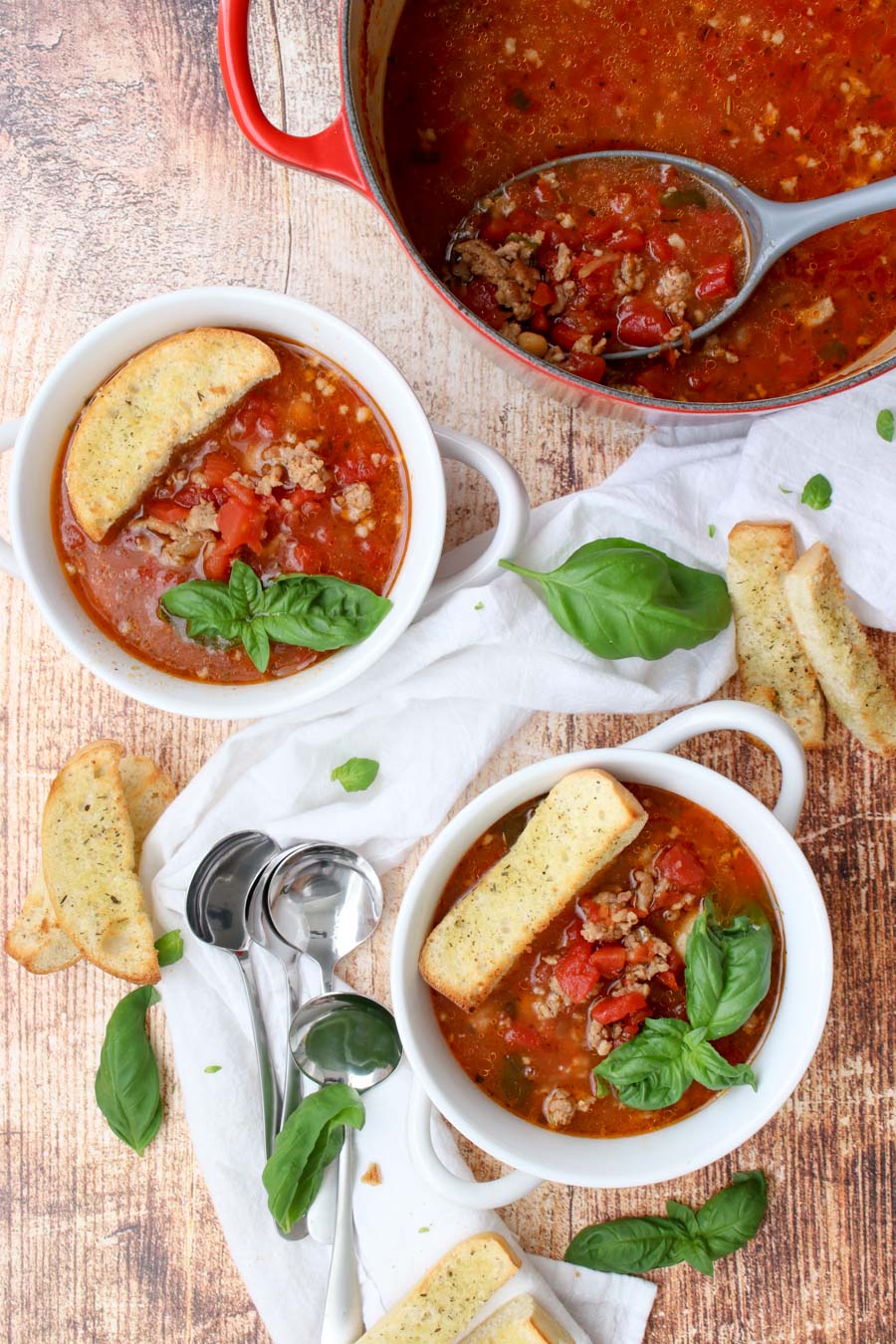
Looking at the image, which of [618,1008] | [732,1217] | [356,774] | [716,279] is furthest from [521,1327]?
[716,279]

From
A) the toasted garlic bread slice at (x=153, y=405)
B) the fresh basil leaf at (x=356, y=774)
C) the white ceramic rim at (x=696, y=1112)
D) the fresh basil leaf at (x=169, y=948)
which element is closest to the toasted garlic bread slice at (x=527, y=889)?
the white ceramic rim at (x=696, y=1112)

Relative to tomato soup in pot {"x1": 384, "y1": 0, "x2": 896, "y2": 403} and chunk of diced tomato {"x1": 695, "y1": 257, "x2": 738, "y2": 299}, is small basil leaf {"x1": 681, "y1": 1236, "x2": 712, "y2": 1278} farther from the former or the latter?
chunk of diced tomato {"x1": 695, "y1": 257, "x2": 738, "y2": 299}

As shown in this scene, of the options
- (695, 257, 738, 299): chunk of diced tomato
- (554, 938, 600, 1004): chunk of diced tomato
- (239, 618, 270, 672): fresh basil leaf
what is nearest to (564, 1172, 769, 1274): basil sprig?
(554, 938, 600, 1004): chunk of diced tomato

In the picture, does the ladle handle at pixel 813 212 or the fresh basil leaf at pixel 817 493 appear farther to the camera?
the fresh basil leaf at pixel 817 493

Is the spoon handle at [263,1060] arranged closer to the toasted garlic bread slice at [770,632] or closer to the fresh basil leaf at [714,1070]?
the fresh basil leaf at [714,1070]

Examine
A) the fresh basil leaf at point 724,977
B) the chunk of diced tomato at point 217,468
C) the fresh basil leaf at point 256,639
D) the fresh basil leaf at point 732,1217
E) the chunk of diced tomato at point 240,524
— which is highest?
the chunk of diced tomato at point 217,468

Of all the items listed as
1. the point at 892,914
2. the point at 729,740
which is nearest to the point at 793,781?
the point at 729,740

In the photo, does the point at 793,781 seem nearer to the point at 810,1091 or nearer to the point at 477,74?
the point at 810,1091
